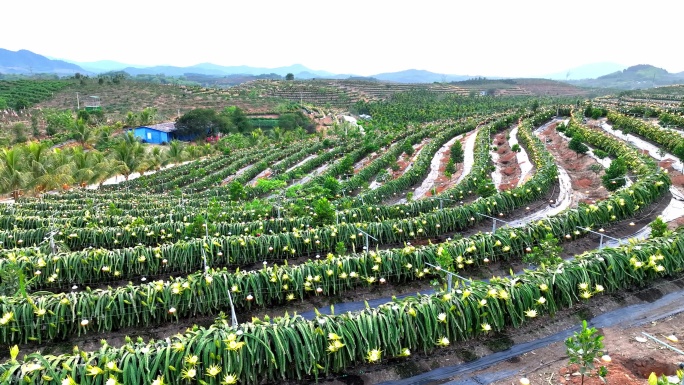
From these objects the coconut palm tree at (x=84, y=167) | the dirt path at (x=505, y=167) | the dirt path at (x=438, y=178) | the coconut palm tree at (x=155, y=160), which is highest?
the dirt path at (x=505, y=167)

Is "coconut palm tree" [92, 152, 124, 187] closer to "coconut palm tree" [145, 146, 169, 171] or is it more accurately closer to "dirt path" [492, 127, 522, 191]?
"coconut palm tree" [145, 146, 169, 171]

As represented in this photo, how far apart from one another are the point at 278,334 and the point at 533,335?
3571 millimetres

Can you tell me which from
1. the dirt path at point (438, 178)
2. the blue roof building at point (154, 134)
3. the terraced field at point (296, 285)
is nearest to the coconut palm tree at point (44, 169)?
the terraced field at point (296, 285)

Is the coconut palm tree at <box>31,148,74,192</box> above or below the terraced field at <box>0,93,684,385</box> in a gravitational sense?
below

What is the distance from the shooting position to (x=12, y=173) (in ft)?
79.9

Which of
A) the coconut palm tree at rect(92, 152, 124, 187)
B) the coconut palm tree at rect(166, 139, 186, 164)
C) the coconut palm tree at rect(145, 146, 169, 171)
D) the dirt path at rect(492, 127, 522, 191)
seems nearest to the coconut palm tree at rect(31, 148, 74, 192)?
the coconut palm tree at rect(92, 152, 124, 187)

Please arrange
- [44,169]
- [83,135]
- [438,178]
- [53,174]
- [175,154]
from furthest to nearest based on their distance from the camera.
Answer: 1. [83,135]
2. [175,154]
3. [53,174]
4. [44,169]
5. [438,178]

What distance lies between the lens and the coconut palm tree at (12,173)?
24.0m

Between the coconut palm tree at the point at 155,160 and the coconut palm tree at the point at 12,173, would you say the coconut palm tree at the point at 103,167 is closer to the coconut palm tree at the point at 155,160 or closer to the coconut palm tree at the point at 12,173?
the coconut palm tree at the point at 155,160

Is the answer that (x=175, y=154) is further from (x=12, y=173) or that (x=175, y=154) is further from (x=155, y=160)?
(x=12, y=173)

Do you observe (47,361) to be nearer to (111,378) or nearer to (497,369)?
(111,378)

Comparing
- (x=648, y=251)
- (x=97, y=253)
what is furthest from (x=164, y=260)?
(x=648, y=251)

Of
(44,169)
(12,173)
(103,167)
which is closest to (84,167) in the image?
(103,167)

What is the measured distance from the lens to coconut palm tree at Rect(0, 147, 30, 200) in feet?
78.6
